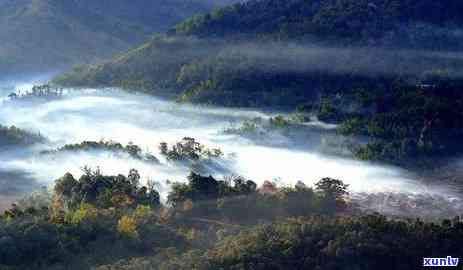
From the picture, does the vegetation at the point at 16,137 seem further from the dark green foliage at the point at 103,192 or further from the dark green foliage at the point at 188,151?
the dark green foliage at the point at 103,192

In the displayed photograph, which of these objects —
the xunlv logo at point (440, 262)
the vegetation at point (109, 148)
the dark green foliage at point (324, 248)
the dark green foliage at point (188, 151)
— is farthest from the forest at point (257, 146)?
the xunlv logo at point (440, 262)

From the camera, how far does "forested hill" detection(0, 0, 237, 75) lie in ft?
496

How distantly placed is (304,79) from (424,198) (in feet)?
117

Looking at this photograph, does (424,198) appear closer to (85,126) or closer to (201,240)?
(201,240)

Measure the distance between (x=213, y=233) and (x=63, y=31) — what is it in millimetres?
120637

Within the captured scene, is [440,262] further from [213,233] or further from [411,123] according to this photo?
[411,123]

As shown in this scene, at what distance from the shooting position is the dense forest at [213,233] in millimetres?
41625

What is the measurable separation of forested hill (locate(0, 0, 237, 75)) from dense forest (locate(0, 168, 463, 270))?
93.8m

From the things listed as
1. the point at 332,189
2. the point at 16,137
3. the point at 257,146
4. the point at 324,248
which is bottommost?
the point at 324,248

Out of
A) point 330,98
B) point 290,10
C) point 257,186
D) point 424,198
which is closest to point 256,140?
point 330,98

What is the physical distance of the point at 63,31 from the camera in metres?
163

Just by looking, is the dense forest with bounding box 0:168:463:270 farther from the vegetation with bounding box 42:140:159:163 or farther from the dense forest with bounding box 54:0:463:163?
the dense forest with bounding box 54:0:463:163

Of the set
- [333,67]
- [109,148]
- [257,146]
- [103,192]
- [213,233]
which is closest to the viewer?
[213,233]

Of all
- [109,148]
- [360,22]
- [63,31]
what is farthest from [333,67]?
[63,31]
